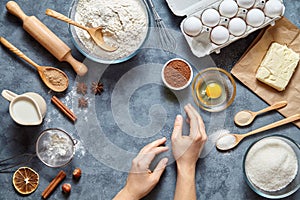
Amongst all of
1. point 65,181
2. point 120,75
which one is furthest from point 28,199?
point 120,75

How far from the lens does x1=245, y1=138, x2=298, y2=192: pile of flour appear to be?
1.73 metres

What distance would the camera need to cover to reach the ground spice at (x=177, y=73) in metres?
1.82

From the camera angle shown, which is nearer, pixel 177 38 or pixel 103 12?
pixel 103 12

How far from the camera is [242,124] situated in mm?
1846

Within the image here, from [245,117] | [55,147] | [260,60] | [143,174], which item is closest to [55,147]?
[55,147]

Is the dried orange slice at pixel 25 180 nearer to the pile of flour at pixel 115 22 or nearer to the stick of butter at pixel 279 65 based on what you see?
the pile of flour at pixel 115 22

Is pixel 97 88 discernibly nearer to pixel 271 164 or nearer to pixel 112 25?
pixel 112 25

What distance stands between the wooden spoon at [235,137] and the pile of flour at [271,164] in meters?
0.07

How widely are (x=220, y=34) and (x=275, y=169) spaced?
1.84 feet

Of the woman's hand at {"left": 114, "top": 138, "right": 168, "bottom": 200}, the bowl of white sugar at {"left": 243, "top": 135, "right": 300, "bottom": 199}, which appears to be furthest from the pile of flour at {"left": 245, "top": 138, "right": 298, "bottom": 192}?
the woman's hand at {"left": 114, "top": 138, "right": 168, "bottom": 200}

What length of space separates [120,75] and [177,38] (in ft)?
0.92

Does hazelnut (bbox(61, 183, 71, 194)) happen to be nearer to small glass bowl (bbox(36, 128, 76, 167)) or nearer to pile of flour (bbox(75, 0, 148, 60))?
small glass bowl (bbox(36, 128, 76, 167))

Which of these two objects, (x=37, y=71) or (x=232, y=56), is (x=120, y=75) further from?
(x=232, y=56)

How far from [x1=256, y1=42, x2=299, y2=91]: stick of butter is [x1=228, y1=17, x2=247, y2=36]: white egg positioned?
148mm
